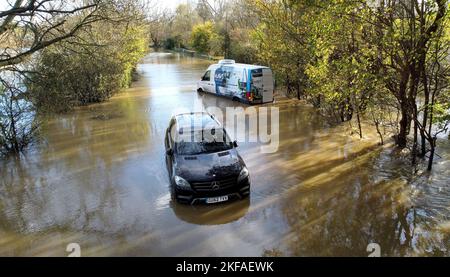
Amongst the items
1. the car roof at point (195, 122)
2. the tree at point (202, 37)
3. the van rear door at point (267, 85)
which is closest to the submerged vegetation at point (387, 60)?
the van rear door at point (267, 85)

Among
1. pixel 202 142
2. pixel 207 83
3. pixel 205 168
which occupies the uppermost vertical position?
pixel 207 83

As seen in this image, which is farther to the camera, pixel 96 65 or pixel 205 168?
pixel 96 65

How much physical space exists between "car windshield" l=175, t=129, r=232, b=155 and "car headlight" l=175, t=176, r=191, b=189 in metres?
0.86

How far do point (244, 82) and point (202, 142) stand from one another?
1020cm

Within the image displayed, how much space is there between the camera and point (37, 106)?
12.3 meters

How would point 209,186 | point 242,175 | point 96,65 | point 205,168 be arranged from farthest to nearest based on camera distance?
point 96,65, point 242,175, point 205,168, point 209,186

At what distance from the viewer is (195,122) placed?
9.58 m

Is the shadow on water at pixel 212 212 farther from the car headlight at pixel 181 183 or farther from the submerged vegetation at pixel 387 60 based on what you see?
the submerged vegetation at pixel 387 60

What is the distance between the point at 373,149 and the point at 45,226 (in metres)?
9.63

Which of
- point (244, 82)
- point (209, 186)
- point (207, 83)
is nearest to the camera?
point (209, 186)

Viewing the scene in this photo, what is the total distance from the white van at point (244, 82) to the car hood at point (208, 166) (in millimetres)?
10245

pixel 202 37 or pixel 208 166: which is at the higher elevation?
pixel 202 37

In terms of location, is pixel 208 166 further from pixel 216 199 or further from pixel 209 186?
pixel 216 199
